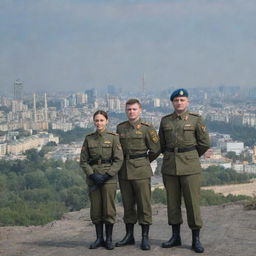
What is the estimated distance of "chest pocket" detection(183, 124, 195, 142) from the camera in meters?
3.40

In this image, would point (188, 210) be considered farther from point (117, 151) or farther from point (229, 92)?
point (229, 92)

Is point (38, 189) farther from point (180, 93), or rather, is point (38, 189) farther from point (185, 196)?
point (180, 93)

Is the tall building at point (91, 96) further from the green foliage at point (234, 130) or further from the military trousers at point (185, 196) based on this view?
the military trousers at point (185, 196)

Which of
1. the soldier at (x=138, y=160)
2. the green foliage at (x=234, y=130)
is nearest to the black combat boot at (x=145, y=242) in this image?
the soldier at (x=138, y=160)

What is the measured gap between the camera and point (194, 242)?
3479mm

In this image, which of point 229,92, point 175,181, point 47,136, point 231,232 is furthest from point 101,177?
point 229,92

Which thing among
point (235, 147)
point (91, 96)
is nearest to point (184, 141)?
point (235, 147)

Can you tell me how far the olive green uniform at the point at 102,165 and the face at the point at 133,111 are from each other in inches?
6.8

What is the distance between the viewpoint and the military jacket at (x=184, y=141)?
3.40 metres

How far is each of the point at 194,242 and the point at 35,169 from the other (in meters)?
30.6

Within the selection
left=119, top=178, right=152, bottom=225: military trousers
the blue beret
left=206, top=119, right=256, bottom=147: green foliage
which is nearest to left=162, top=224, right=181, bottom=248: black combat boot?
left=119, top=178, right=152, bottom=225: military trousers

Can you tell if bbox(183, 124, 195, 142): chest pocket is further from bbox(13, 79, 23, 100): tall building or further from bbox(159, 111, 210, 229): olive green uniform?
bbox(13, 79, 23, 100): tall building

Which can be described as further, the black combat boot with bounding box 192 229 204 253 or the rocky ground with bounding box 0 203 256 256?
the rocky ground with bounding box 0 203 256 256

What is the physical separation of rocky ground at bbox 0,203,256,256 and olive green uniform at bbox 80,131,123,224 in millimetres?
287
